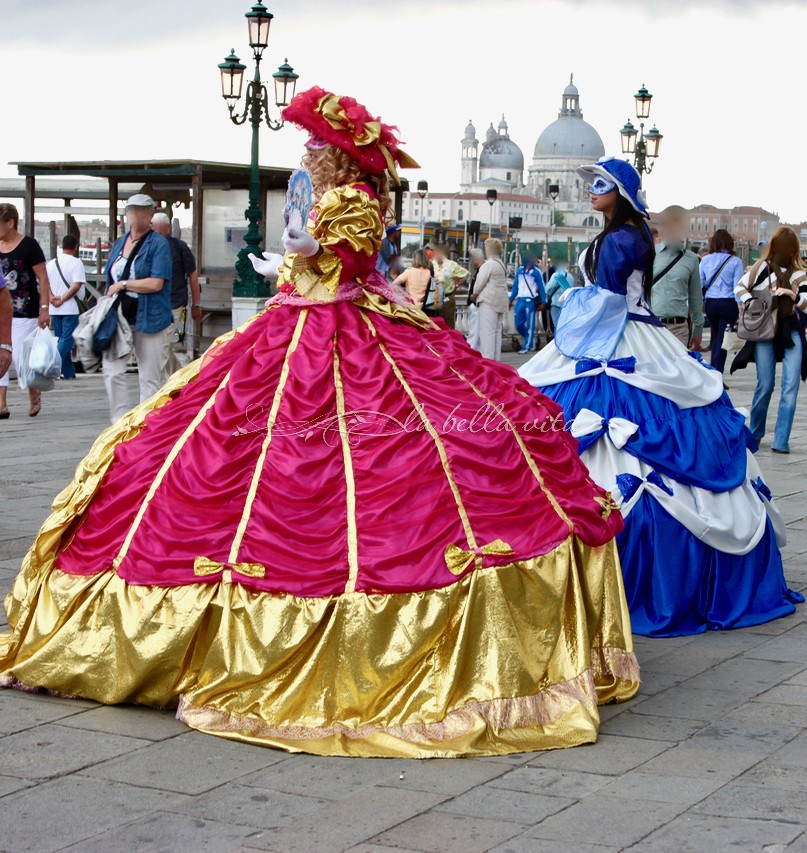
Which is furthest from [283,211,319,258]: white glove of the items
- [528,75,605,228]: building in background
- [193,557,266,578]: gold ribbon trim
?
[528,75,605,228]: building in background

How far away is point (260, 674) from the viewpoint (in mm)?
3721

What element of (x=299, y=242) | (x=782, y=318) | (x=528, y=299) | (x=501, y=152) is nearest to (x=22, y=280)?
(x=782, y=318)

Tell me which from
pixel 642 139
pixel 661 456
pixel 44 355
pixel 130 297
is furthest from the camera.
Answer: pixel 642 139

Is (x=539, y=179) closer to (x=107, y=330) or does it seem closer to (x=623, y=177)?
(x=107, y=330)

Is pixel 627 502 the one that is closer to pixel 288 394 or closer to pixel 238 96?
pixel 288 394

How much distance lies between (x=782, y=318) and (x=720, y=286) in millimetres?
5602

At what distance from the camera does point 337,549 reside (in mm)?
3773

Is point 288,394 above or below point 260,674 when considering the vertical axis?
above

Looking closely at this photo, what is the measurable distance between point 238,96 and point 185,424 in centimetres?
1475

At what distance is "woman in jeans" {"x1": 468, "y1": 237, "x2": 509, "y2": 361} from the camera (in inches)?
617

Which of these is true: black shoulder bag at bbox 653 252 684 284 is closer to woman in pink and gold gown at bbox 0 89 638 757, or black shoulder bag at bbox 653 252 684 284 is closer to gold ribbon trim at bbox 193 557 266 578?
woman in pink and gold gown at bbox 0 89 638 757

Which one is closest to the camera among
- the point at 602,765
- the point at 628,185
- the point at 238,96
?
the point at 602,765

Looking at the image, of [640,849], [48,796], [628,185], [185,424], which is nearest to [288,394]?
[185,424]

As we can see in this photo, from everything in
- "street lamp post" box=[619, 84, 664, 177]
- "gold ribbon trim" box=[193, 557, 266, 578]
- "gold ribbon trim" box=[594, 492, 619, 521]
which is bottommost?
"gold ribbon trim" box=[193, 557, 266, 578]
